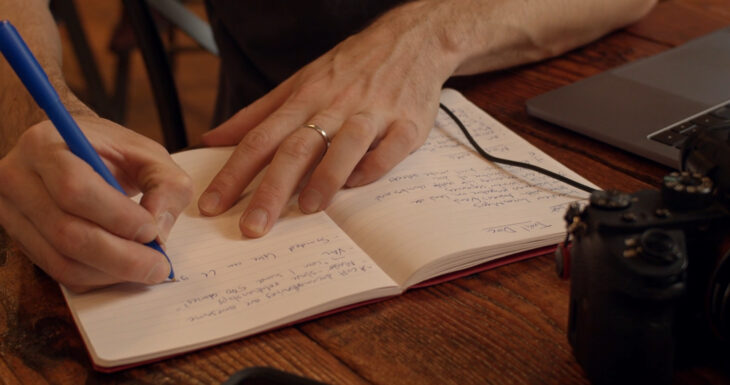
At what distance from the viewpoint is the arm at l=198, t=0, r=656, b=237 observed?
683 millimetres

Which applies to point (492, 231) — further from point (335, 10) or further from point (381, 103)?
point (335, 10)

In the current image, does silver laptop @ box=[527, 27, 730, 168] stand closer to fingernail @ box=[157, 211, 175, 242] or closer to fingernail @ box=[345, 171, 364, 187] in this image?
fingernail @ box=[345, 171, 364, 187]

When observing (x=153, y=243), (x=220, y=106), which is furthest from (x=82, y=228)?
(x=220, y=106)

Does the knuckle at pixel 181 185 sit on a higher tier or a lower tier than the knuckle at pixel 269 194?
higher

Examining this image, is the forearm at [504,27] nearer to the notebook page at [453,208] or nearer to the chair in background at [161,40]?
the notebook page at [453,208]

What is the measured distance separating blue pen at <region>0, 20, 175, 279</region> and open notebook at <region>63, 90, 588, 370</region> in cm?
5

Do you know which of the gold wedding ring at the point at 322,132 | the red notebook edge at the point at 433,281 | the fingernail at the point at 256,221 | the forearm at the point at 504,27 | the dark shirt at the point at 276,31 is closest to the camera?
the red notebook edge at the point at 433,281

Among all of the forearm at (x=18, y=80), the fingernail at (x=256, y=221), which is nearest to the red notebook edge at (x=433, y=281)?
the fingernail at (x=256, y=221)

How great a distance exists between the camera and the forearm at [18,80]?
778 millimetres

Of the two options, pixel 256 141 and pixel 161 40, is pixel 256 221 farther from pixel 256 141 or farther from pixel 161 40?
pixel 161 40

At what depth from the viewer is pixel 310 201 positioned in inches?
26.3

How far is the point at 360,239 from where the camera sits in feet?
2.07

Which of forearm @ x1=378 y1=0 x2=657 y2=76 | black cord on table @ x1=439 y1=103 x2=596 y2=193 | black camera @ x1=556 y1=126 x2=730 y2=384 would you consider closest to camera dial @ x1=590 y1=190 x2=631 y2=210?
black camera @ x1=556 y1=126 x2=730 y2=384

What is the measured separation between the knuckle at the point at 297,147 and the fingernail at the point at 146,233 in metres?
0.19
